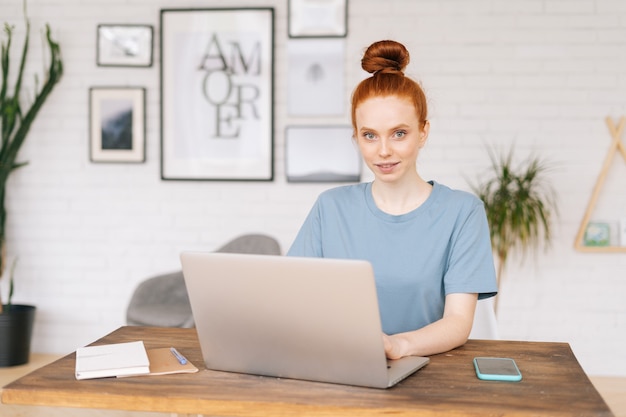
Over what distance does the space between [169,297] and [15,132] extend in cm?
151

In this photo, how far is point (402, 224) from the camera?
1.83 meters

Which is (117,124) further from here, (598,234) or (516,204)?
(598,234)

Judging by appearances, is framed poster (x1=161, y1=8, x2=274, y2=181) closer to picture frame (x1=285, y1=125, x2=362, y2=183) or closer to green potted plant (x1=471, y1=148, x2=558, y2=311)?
picture frame (x1=285, y1=125, x2=362, y2=183)

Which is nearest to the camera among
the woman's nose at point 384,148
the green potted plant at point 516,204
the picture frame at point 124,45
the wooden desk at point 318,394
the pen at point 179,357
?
the wooden desk at point 318,394

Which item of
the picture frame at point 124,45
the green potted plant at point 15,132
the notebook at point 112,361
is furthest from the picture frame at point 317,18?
the notebook at point 112,361

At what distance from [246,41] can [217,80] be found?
0.91 feet

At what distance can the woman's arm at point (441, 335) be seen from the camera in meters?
1.51

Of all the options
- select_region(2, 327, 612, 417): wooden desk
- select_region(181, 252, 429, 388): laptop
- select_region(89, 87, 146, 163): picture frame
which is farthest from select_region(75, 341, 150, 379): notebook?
select_region(89, 87, 146, 163): picture frame

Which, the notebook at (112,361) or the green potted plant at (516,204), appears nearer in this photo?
the notebook at (112,361)

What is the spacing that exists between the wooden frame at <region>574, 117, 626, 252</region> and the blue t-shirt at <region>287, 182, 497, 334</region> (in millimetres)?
2409

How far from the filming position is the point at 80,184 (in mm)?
4406

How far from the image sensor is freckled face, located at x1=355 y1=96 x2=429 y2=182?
1.73 metres

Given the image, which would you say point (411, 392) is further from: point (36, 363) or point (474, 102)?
point (36, 363)

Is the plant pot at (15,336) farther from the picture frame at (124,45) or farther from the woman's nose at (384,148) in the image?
the woman's nose at (384,148)
